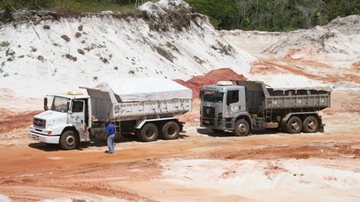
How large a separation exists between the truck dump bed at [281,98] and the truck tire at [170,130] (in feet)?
13.9

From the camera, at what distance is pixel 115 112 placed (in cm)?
2428

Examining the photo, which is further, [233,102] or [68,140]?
[233,102]

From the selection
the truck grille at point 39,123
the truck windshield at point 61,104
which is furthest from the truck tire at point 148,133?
the truck grille at point 39,123

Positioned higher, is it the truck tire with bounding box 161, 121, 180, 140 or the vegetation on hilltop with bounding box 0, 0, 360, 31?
the vegetation on hilltop with bounding box 0, 0, 360, 31

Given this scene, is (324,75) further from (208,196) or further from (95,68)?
(208,196)


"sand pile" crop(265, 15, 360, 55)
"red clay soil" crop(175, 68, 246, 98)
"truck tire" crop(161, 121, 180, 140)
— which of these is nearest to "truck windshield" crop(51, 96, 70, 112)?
"truck tire" crop(161, 121, 180, 140)

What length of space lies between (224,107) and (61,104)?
7.78 m

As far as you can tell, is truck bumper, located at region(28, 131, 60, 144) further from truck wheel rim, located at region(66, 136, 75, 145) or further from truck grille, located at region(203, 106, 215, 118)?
truck grille, located at region(203, 106, 215, 118)

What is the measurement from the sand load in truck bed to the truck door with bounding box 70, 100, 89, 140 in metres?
1.31

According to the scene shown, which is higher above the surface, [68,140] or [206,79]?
[206,79]

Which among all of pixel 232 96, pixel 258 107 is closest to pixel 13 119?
pixel 232 96

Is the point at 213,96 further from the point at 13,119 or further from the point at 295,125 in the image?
the point at 13,119

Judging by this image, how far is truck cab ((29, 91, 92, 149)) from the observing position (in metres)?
22.9

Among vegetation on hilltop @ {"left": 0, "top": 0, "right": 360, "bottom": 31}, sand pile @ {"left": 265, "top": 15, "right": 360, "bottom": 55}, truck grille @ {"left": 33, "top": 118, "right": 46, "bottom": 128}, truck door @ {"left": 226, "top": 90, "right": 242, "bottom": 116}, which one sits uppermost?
vegetation on hilltop @ {"left": 0, "top": 0, "right": 360, "bottom": 31}
